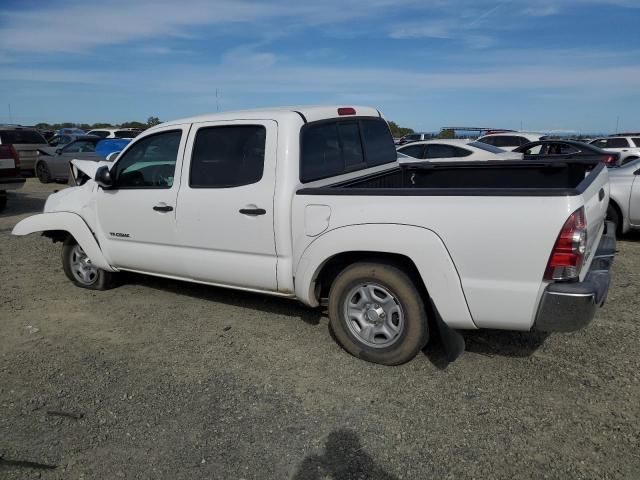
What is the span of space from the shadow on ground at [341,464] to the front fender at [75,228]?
11.0 ft

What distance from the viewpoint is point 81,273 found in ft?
19.0

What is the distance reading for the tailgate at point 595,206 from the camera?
10.6 feet

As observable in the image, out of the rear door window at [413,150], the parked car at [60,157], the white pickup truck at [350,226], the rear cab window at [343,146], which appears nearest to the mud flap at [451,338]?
the white pickup truck at [350,226]

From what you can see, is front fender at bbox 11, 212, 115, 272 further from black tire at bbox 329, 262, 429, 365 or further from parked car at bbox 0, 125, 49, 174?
parked car at bbox 0, 125, 49, 174

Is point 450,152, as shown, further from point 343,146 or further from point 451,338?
point 451,338

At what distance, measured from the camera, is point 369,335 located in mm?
3883

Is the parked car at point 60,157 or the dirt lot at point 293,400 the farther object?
the parked car at point 60,157

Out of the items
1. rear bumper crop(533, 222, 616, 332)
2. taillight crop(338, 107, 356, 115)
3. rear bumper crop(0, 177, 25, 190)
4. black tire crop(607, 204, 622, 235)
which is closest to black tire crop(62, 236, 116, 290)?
taillight crop(338, 107, 356, 115)

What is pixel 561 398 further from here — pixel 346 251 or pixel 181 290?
pixel 181 290

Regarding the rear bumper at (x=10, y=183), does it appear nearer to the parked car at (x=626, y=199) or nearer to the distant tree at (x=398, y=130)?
the parked car at (x=626, y=199)

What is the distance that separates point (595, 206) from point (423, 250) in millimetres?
1210

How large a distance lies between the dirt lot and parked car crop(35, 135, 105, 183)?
11911 millimetres

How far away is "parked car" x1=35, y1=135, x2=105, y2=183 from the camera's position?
51.2ft

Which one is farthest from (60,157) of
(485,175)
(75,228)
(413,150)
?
(485,175)
